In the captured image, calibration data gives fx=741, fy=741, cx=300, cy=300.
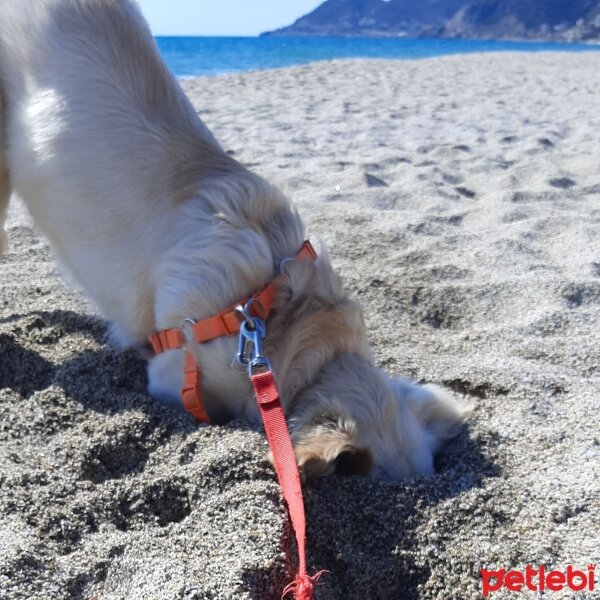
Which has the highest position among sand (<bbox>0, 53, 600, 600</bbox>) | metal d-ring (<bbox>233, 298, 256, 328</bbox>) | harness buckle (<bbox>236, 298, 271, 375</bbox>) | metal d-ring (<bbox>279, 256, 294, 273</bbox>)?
metal d-ring (<bbox>279, 256, 294, 273</bbox>)

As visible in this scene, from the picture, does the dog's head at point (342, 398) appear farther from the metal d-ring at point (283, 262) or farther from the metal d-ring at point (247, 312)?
the metal d-ring at point (247, 312)

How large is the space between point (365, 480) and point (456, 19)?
89.1 meters

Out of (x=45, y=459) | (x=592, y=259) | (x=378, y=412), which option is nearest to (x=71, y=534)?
(x=45, y=459)

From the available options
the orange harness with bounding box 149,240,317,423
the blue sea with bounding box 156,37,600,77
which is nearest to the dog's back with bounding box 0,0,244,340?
the orange harness with bounding box 149,240,317,423

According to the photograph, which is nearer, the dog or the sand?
the sand

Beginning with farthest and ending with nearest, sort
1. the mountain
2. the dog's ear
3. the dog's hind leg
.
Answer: the mountain < the dog's hind leg < the dog's ear

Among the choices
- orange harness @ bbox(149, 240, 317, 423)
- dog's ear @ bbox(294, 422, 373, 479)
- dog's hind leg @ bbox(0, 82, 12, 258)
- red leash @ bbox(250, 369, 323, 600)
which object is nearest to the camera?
red leash @ bbox(250, 369, 323, 600)

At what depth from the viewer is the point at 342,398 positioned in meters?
2.26

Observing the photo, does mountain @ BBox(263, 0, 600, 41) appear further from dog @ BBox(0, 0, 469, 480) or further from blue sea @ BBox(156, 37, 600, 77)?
dog @ BBox(0, 0, 469, 480)

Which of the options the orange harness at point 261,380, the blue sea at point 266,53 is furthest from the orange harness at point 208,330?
the blue sea at point 266,53

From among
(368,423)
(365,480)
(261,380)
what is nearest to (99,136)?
(261,380)

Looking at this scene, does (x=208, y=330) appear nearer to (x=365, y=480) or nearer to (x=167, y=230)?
(x=167, y=230)

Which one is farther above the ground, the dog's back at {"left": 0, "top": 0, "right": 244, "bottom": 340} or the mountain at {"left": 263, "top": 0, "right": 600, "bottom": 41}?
the mountain at {"left": 263, "top": 0, "right": 600, "bottom": 41}

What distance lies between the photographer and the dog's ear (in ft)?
6.72
